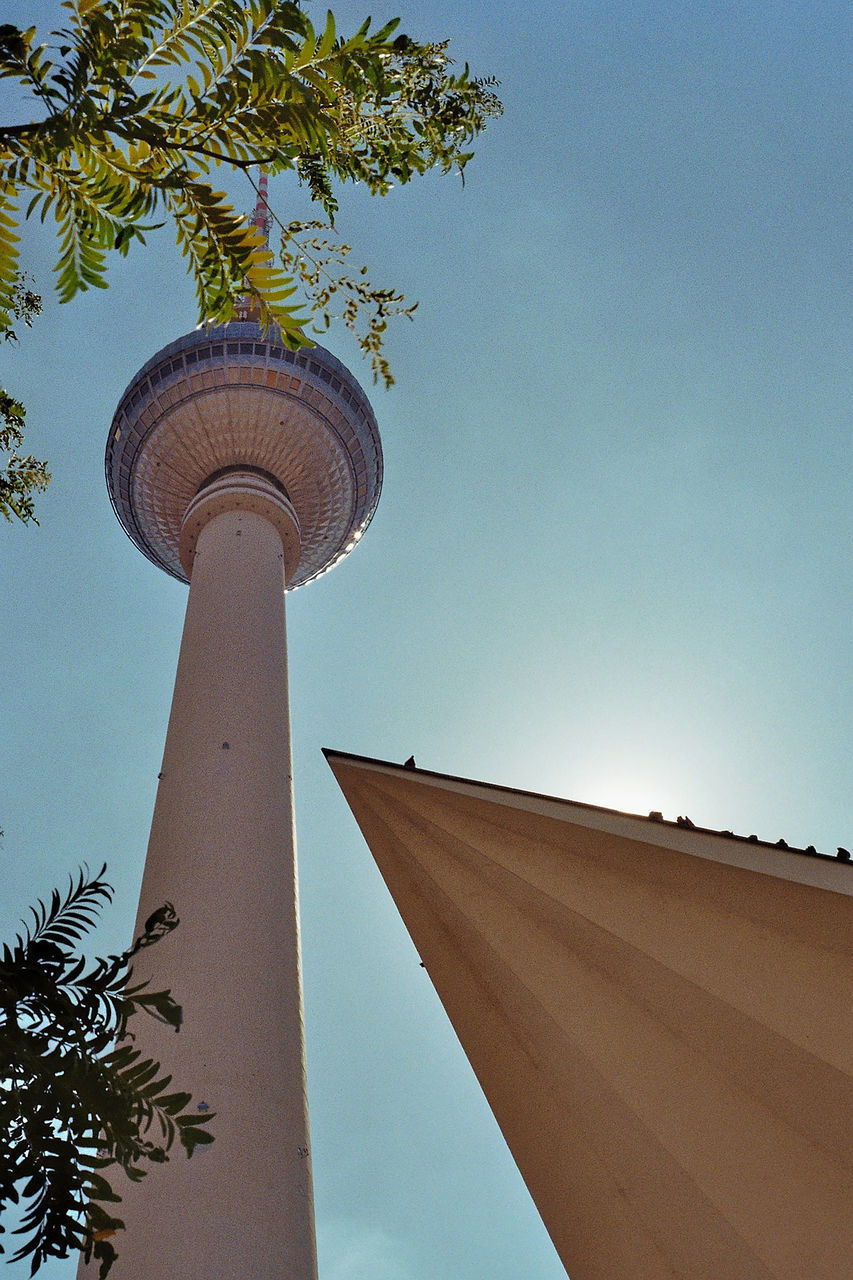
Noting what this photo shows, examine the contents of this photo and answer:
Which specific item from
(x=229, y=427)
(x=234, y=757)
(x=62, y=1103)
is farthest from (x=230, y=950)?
(x=229, y=427)

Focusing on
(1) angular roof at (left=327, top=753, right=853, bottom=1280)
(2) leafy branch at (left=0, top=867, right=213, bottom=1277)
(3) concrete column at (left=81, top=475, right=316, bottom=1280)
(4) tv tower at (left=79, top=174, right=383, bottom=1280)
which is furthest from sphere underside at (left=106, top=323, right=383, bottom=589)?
(2) leafy branch at (left=0, top=867, right=213, bottom=1277)

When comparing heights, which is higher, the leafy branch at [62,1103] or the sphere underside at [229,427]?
the sphere underside at [229,427]

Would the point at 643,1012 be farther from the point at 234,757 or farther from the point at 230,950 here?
the point at 234,757

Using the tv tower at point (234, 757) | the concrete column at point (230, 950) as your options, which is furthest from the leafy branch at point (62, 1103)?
the concrete column at point (230, 950)

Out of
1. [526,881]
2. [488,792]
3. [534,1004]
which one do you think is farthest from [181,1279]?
[488,792]

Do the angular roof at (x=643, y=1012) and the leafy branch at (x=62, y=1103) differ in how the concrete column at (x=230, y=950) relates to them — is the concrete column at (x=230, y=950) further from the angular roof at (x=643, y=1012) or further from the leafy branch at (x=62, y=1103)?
the leafy branch at (x=62, y=1103)

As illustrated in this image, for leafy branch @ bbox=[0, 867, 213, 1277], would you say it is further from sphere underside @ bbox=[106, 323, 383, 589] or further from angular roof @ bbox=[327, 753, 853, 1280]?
sphere underside @ bbox=[106, 323, 383, 589]
